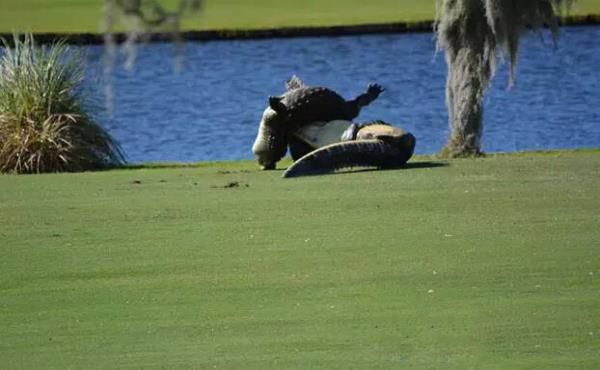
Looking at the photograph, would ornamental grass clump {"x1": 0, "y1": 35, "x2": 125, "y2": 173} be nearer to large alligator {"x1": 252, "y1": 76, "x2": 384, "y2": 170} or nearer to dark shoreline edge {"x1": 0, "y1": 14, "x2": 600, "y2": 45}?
large alligator {"x1": 252, "y1": 76, "x2": 384, "y2": 170}

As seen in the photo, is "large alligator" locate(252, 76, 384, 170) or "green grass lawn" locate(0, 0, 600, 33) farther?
"green grass lawn" locate(0, 0, 600, 33)

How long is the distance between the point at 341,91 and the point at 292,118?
25.1m

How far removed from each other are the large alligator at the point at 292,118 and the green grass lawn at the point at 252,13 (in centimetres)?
3037

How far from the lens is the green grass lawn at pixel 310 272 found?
877 centimetres

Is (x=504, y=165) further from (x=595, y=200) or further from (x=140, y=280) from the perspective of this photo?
(x=140, y=280)

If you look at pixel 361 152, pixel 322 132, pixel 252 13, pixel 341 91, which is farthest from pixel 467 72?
pixel 252 13

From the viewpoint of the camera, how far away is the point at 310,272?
10945mm

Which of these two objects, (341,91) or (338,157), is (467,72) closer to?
(338,157)

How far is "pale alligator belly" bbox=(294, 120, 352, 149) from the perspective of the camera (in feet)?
57.4

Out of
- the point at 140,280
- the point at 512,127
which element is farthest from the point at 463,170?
the point at 512,127

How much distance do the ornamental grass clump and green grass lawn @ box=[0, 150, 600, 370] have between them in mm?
2897

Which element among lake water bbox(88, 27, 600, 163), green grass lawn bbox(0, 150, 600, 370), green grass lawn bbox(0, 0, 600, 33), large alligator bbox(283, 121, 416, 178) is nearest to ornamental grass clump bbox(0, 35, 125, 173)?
lake water bbox(88, 27, 600, 163)

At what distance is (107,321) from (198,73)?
39.6 m

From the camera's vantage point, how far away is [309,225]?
42.3 feet
